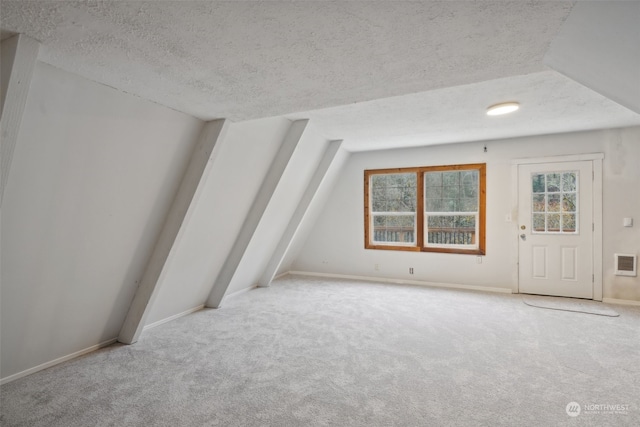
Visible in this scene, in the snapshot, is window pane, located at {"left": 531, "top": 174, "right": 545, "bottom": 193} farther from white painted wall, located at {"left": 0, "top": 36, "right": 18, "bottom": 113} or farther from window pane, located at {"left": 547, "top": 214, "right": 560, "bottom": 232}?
white painted wall, located at {"left": 0, "top": 36, "right": 18, "bottom": 113}

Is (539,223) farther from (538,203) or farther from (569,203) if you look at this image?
(569,203)

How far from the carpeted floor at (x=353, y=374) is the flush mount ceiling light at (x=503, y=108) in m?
2.24

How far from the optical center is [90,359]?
255 cm

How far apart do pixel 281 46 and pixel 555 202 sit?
4630mm

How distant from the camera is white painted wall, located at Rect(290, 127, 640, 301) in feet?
13.2

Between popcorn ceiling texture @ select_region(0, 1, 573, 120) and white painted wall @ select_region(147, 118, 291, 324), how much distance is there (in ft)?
2.84

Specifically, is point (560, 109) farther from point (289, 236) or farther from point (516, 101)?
point (289, 236)

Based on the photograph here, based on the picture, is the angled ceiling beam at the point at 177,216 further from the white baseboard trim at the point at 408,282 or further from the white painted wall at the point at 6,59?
the white baseboard trim at the point at 408,282

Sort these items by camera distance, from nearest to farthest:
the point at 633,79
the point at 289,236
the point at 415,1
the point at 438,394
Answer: the point at 415,1
the point at 633,79
the point at 438,394
the point at 289,236

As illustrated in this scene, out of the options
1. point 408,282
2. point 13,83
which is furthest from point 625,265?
point 13,83

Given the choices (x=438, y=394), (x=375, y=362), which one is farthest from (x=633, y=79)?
(x=375, y=362)

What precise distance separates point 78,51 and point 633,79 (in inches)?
105

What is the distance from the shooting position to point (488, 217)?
4.71 m

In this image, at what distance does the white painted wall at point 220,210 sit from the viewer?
9.41 ft
